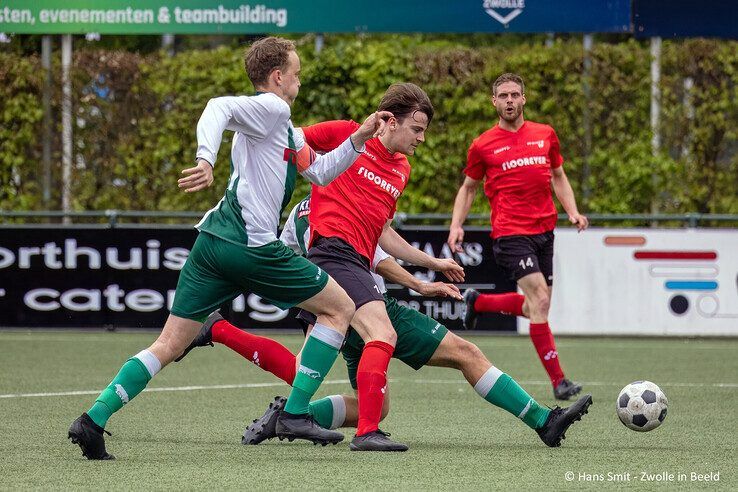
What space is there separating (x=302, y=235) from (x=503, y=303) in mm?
3550

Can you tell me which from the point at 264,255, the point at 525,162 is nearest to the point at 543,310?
the point at 525,162

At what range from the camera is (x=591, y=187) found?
15.9m

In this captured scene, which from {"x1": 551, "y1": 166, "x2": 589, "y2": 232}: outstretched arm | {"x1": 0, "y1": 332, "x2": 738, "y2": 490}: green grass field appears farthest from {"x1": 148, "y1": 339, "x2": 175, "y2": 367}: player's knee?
{"x1": 551, "y1": 166, "x2": 589, "y2": 232}: outstretched arm

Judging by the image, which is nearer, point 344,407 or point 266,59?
point 266,59

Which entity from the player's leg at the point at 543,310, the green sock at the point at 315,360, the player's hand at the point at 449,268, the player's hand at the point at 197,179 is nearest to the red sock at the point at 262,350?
the green sock at the point at 315,360

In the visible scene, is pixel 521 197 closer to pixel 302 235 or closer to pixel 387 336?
pixel 302 235

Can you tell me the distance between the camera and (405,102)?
672cm

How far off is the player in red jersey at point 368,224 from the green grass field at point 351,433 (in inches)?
14.3

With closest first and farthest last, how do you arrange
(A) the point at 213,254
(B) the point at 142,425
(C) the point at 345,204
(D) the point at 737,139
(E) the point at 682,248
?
(A) the point at 213,254 → (C) the point at 345,204 → (B) the point at 142,425 → (E) the point at 682,248 → (D) the point at 737,139

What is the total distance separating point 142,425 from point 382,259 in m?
1.51

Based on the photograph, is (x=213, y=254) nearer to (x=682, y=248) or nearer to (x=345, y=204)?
(x=345, y=204)

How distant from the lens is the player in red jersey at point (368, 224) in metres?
6.39

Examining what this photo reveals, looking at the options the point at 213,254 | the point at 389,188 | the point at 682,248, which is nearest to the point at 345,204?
the point at 389,188

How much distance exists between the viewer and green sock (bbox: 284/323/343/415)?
6.27 metres
